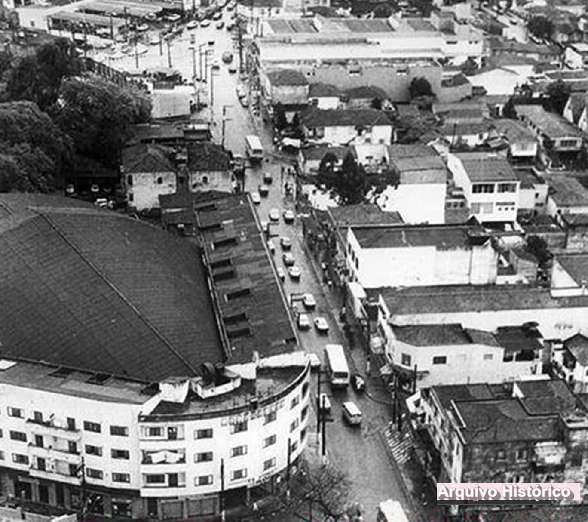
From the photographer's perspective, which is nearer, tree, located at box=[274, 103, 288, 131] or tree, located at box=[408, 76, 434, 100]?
tree, located at box=[274, 103, 288, 131]

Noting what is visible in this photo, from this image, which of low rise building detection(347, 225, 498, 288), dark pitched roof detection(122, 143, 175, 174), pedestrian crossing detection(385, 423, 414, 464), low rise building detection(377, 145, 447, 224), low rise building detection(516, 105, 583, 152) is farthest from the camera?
low rise building detection(516, 105, 583, 152)

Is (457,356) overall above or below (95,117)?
below

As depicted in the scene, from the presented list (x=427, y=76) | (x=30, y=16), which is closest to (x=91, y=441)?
(x=427, y=76)

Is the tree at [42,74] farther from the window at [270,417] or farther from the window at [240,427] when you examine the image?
the window at [240,427]

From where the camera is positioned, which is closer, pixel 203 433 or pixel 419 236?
pixel 203 433

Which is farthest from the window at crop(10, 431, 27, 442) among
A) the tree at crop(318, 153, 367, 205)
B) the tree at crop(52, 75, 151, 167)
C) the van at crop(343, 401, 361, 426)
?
the tree at crop(52, 75, 151, 167)

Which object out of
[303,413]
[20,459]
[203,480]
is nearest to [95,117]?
[20,459]

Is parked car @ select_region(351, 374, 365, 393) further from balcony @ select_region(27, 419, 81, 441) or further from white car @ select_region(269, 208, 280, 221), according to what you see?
white car @ select_region(269, 208, 280, 221)

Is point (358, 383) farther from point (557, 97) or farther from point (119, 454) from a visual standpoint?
point (557, 97)
